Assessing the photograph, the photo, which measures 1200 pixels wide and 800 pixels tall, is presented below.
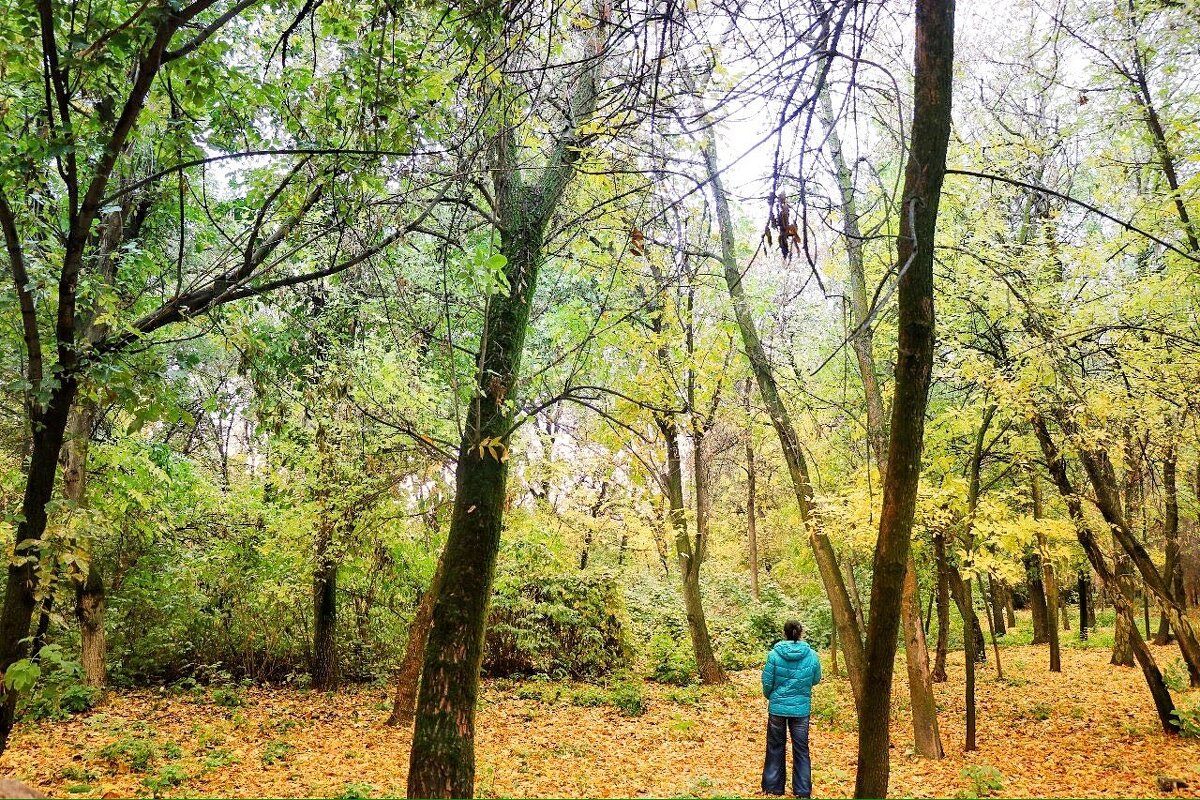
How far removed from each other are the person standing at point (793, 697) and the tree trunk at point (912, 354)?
4.56 m

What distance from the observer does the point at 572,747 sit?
848 centimetres

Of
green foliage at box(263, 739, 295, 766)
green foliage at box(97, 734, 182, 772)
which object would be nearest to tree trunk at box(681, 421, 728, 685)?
green foliage at box(263, 739, 295, 766)

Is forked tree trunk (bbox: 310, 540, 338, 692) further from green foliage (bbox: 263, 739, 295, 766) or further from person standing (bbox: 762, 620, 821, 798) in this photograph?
person standing (bbox: 762, 620, 821, 798)

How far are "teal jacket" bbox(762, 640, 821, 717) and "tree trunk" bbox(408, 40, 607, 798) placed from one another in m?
3.42

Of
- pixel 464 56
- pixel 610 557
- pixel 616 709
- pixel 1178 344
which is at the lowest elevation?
pixel 616 709

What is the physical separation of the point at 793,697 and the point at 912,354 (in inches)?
215

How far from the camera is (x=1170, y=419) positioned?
26.3 feet

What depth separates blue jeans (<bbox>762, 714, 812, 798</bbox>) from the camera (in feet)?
22.0

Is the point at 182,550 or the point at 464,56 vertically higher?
the point at 464,56

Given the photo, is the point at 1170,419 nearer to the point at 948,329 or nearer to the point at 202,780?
the point at 948,329

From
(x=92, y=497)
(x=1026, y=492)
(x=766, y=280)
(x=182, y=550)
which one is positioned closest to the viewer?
(x=92, y=497)

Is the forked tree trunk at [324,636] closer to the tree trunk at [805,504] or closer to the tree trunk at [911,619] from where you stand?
the tree trunk at [805,504]

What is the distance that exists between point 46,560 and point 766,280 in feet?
44.4

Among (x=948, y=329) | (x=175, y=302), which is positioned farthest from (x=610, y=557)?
(x=175, y=302)
